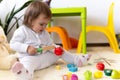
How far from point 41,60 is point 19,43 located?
162mm

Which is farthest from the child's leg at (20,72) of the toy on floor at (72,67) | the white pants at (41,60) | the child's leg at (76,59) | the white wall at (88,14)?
the white wall at (88,14)

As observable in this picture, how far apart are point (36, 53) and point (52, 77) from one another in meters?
0.20

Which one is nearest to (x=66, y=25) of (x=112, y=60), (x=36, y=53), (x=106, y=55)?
(x=106, y=55)

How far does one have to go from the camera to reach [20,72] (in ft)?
3.69

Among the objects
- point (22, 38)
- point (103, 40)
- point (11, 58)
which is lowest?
point (103, 40)

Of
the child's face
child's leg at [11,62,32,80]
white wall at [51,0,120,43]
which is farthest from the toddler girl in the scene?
white wall at [51,0,120,43]

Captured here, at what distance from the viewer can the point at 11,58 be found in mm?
1436

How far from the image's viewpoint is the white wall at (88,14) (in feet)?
7.59

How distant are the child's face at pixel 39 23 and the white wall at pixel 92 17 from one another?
0.93m

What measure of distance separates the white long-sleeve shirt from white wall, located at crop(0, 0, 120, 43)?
0.90 metres

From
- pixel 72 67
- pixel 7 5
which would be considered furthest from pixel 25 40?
pixel 7 5

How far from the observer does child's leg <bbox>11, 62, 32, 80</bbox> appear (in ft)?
3.63

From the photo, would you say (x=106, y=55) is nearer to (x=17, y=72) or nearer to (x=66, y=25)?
(x=66, y=25)

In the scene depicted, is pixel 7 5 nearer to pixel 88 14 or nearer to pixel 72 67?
pixel 88 14
